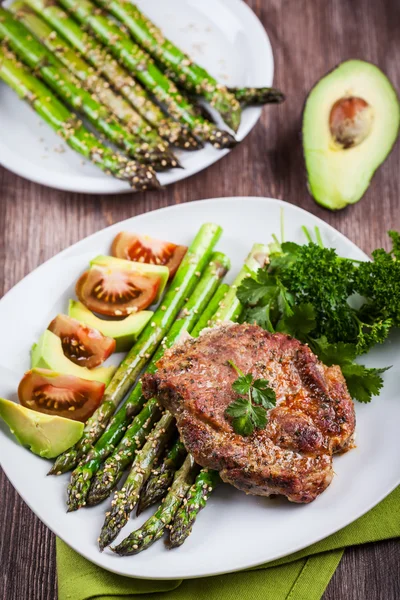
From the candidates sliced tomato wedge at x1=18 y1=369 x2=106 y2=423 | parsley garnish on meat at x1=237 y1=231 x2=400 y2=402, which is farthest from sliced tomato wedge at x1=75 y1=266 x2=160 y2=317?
parsley garnish on meat at x1=237 y1=231 x2=400 y2=402

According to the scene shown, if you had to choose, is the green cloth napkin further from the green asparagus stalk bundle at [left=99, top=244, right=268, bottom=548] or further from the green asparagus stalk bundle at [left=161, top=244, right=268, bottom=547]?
the green asparagus stalk bundle at [left=99, top=244, right=268, bottom=548]

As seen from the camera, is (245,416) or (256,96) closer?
(245,416)

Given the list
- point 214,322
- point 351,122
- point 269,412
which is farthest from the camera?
point 351,122

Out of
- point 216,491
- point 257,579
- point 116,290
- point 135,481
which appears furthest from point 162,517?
point 116,290

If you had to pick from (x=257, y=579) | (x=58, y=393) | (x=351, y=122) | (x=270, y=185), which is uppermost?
(x=351, y=122)

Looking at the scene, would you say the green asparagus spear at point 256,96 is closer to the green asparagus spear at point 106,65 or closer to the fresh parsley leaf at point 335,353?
the green asparagus spear at point 106,65

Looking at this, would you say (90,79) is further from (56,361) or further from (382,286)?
(382,286)

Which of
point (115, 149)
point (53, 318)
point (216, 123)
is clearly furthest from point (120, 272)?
point (216, 123)
